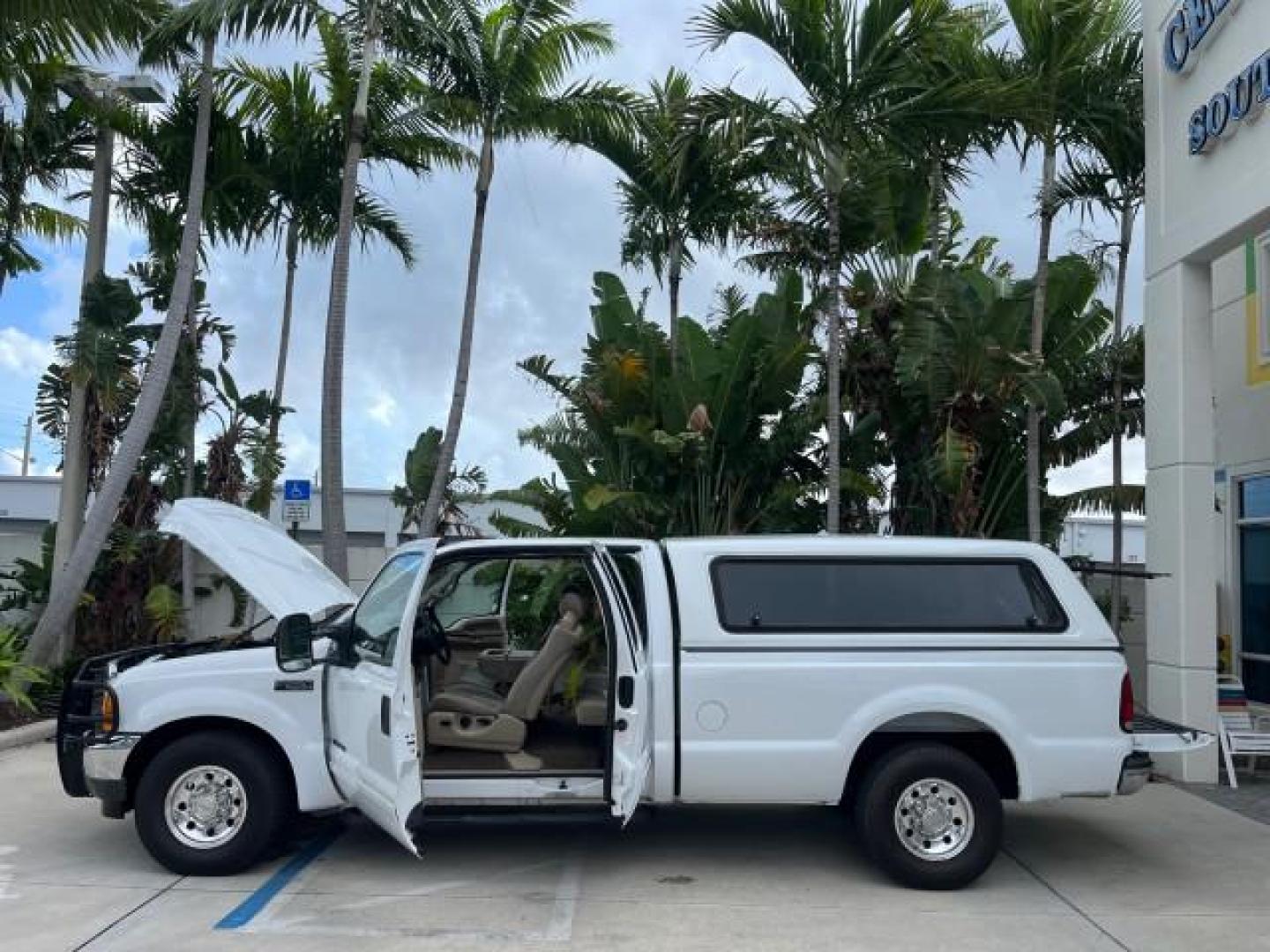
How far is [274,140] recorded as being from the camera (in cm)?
1555

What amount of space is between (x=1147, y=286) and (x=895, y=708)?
5764mm

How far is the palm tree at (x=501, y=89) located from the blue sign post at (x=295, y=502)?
2.08m

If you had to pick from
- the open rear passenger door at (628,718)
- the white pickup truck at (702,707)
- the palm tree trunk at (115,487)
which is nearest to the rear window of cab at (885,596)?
the white pickup truck at (702,707)

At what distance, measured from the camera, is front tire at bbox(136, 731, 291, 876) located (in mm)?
6754

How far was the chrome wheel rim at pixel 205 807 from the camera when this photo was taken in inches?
267

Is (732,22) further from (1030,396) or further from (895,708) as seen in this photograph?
(895,708)

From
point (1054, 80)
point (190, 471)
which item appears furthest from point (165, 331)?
point (1054, 80)

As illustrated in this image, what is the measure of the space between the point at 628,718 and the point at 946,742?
6.08ft

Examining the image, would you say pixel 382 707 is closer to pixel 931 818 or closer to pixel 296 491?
pixel 931 818

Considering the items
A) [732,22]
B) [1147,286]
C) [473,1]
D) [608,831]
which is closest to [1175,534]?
[1147,286]

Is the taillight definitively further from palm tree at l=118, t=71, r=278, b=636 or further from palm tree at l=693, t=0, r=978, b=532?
palm tree at l=118, t=71, r=278, b=636

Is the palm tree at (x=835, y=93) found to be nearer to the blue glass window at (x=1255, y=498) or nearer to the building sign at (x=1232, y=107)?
the building sign at (x=1232, y=107)

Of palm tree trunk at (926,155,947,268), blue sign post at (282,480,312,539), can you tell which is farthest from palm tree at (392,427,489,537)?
palm tree trunk at (926,155,947,268)

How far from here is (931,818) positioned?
6.74 meters
